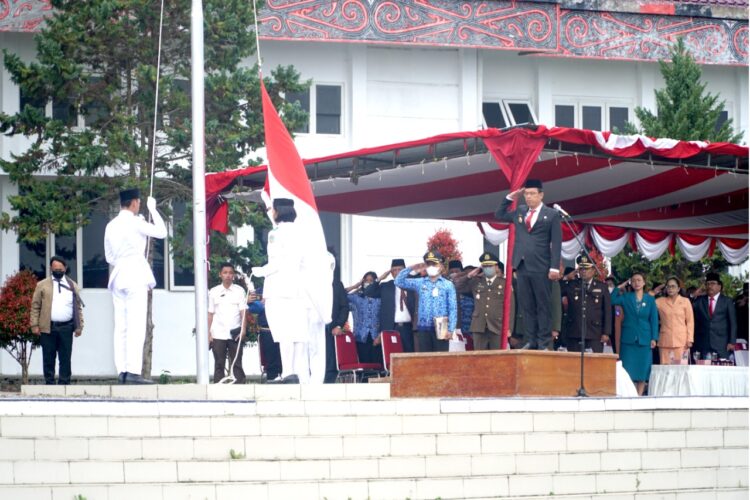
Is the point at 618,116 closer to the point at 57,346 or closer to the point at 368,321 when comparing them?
the point at 368,321

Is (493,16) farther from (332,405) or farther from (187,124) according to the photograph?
(332,405)

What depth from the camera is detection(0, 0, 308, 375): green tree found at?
742 inches

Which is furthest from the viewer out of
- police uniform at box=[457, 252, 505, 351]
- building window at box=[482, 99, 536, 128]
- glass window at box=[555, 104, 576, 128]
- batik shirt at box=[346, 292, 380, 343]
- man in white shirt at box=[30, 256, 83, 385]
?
glass window at box=[555, 104, 576, 128]

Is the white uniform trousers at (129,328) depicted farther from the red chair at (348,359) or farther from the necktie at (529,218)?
the red chair at (348,359)

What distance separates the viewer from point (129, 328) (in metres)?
11.8

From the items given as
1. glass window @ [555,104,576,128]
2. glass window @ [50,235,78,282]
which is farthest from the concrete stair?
glass window @ [555,104,576,128]

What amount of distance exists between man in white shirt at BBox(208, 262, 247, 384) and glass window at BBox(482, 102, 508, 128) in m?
11.1

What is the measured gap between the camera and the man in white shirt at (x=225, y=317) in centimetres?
1492

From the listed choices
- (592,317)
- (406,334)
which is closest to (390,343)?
(406,334)

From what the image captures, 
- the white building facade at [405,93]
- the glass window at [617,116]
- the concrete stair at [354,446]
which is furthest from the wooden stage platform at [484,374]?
the glass window at [617,116]

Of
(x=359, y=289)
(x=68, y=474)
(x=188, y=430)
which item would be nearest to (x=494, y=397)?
(x=188, y=430)

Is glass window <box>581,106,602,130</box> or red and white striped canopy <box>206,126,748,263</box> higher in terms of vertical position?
glass window <box>581,106,602,130</box>

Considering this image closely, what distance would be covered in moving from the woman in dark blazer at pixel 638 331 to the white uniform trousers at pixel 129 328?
5.85m

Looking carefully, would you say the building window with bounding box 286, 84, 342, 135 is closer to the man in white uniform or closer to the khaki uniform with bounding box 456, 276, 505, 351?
the khaki uniform with bounding box 456, 276, 505, 351
